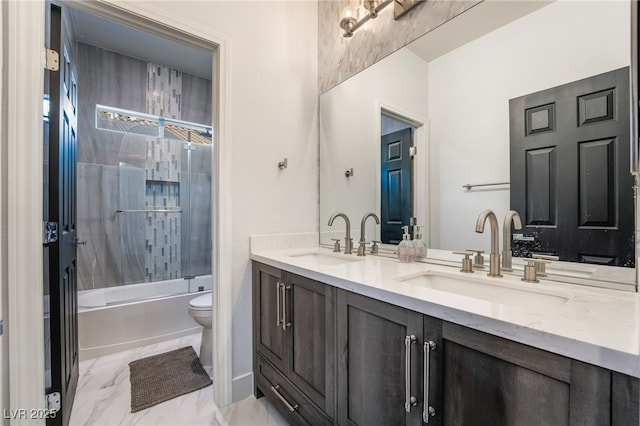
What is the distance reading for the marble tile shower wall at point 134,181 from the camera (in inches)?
99.7

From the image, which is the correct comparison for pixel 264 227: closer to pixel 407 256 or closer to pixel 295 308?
pixel 295 308

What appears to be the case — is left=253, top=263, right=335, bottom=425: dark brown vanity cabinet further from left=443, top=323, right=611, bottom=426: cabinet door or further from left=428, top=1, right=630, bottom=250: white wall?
left=428, top=1, right=630, bottom=250: white wall

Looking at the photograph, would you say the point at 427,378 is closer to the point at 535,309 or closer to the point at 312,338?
the point at 535,309

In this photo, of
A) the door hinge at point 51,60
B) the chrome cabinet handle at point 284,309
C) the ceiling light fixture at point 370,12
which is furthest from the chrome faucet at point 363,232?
the door hinge at point 51,60

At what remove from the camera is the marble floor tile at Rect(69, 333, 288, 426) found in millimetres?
1438

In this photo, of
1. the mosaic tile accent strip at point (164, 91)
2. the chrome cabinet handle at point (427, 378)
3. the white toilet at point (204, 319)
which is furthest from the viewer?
the mosaic tile accent strip at point (164, 91)

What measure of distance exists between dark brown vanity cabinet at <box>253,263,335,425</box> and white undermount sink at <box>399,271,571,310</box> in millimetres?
394

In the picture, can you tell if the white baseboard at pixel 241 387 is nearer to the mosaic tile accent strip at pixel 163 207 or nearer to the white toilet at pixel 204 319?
the white toilet at pixel 204 319

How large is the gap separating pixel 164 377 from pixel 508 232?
215cm

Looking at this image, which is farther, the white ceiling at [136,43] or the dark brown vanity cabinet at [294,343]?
the white ceiling at [136,43]

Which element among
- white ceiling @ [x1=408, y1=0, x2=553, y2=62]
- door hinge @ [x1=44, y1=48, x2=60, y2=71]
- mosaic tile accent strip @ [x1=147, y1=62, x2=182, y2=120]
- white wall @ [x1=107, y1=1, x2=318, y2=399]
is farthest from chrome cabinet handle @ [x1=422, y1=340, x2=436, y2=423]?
mosaic tile accent strip @ [x1=147, y1=62, x2=182, y2=120]

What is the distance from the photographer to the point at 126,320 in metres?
2.22

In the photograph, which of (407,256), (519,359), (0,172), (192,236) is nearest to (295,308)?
(407,256)

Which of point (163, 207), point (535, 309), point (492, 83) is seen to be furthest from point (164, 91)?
point (535, 309)
